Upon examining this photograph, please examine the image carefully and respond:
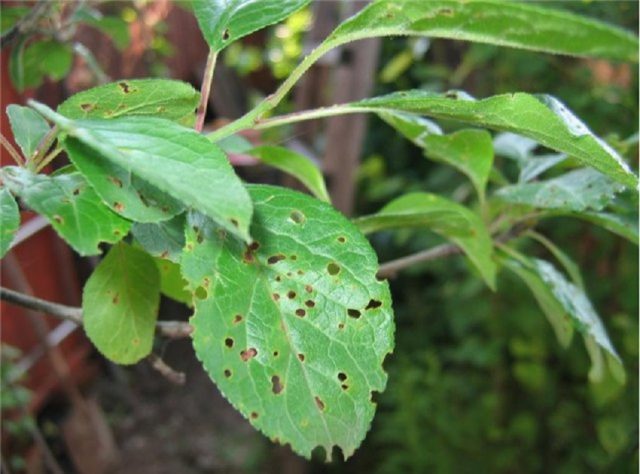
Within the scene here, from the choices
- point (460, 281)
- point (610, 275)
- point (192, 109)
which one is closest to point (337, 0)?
point (460, 281)

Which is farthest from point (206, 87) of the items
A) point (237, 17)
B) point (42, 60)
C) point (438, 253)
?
point (42, 60)

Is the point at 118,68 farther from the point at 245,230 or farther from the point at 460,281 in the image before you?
the point at 245,230

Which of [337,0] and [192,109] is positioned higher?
[192,109]

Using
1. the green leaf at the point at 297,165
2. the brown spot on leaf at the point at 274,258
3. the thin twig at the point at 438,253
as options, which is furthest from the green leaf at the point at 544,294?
the brown spot on leaf at the point at 274,258

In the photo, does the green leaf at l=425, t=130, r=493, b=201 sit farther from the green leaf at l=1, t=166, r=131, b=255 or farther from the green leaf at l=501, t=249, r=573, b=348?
the green leaf at l=1, t=166, r=131, b=255

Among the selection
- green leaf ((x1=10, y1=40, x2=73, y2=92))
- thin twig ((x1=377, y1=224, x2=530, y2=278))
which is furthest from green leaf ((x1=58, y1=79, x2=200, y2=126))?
green leaf ((x1=10, y1=40, x2=73, y2=92))

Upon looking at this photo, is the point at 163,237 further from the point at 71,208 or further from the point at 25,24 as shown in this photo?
the point at 25,24

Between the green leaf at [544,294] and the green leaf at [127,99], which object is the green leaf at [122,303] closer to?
the green leaf at [127,99]
